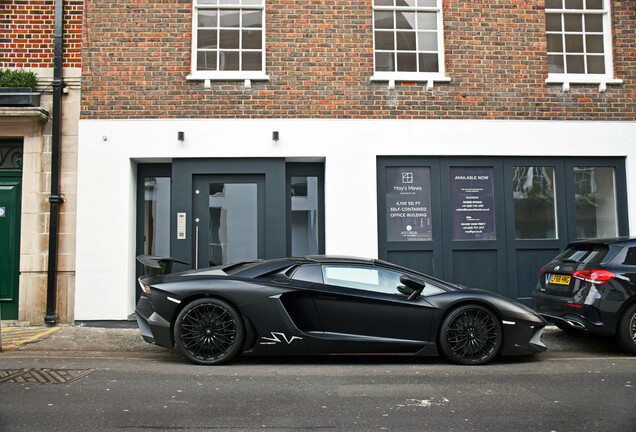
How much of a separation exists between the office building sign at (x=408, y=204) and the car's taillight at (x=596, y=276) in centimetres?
293

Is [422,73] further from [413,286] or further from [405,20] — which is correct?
[413,286]

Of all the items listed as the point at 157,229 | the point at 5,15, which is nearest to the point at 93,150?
the point at 157,229

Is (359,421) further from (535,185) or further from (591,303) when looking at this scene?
(535,185)

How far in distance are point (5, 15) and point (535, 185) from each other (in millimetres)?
9470

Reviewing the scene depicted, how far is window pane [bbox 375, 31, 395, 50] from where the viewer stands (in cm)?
970

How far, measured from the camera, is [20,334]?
26.3 feet

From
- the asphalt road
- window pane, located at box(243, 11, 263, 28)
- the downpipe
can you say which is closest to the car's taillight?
the asphalt road

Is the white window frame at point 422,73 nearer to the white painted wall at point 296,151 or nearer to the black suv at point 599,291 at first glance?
the white painted wall at point 296,151

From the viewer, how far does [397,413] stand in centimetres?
434

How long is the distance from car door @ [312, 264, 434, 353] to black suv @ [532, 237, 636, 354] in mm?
2093

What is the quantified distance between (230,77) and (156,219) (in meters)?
2.75

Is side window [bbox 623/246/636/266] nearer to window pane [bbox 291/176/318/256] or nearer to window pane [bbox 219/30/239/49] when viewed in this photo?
window pane [bbox 291/176/318/256]

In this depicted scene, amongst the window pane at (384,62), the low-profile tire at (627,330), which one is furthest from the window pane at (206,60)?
the low-profile tire at (627,330)

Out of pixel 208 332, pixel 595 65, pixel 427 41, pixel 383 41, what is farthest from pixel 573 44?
pixel 208 332
